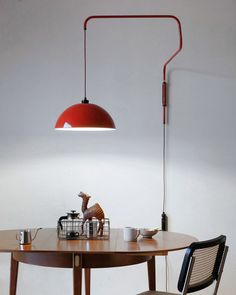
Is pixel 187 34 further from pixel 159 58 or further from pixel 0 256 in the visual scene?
pixel 0 256

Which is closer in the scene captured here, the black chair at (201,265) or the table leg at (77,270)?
the black chair at (201,265)

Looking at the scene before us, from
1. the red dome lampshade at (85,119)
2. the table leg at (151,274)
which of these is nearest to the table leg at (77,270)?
the table leg at (151,274)

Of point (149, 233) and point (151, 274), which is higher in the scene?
point (149, 233)

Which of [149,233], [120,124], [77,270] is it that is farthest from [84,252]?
[120,124]

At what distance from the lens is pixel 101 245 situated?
117 inches

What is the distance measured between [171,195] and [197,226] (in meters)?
0.33

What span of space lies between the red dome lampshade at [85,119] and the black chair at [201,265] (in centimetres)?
104

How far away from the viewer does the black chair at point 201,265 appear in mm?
2570

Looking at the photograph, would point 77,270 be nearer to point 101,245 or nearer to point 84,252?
point 84,252

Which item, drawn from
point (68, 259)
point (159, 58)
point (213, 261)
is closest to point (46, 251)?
point (68, 259)

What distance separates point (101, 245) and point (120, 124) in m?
1.41

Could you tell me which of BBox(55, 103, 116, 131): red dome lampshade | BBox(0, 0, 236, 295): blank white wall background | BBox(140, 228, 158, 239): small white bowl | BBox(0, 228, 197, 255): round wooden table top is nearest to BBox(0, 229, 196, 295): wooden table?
BBox(0, 228, 197, 255): round wooden table top

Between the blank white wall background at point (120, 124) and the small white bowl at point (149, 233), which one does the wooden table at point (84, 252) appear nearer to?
the small white bowl at point (149, 233)

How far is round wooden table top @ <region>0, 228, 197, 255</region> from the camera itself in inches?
111
